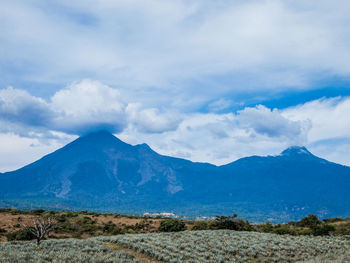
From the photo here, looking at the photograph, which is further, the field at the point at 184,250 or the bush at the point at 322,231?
the bush at the point at 322,231

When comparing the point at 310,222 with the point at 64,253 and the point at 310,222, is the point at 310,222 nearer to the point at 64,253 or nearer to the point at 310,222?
the point at 310,222

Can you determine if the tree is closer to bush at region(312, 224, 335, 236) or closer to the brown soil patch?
bush at region(312, 224, 335, 236)

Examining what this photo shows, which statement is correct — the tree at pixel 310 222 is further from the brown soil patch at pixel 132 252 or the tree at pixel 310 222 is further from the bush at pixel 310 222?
the brown soil patch at pixel 132 252

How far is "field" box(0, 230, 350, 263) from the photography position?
21.1 meters

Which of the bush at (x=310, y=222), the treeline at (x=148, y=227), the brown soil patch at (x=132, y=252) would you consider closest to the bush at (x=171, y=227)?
the treeline at (x=148, y=227)

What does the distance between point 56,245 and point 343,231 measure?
107ft

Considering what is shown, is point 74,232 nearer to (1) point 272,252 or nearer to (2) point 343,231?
(1) point 272,252

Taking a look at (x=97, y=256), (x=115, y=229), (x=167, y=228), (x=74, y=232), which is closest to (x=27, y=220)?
(x=74, y=232)

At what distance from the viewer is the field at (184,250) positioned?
21.1 metres

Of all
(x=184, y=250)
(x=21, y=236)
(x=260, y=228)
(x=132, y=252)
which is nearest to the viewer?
(x=132, y=252)

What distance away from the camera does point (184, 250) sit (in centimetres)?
2473

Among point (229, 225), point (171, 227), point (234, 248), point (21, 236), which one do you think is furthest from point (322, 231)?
point (21, 236)

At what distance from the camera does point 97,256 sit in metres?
21.3

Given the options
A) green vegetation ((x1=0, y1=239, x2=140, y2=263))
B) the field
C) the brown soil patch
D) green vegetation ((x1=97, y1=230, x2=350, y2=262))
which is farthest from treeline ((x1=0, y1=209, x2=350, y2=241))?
the brown soil patch
